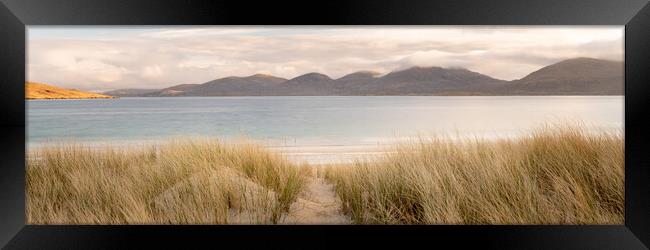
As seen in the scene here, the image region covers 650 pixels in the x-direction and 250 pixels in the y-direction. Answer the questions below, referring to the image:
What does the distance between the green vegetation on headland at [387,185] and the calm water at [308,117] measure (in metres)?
0.48

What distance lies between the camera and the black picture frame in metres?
2.93

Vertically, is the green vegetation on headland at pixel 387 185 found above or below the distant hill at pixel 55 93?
below

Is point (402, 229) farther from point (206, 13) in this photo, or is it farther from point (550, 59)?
point (550, 59)

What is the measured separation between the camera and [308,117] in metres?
6.94

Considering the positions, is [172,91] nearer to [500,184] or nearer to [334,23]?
[334,23]

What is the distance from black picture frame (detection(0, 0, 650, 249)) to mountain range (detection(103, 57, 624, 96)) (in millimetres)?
1921

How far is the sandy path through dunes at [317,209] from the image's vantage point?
3.39 metres

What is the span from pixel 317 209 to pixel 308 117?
11.5 feet

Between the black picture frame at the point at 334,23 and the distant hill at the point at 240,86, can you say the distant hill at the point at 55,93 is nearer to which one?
the distant hill at the point at 240,86

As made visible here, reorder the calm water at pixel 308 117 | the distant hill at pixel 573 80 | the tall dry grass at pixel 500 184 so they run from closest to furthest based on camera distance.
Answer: the tall dry grass at pixel 500 184 → the calm water at pixel 308 117 → the distant hill at pixel 573 80

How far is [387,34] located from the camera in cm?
555

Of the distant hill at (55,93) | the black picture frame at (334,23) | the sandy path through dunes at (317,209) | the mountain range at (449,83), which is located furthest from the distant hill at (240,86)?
the black picture frame at (334,23)

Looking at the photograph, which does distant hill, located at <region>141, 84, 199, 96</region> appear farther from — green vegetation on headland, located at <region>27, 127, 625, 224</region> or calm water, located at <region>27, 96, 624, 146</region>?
green vegetation on headland, located at <region>27, 127, 625, 224</region>

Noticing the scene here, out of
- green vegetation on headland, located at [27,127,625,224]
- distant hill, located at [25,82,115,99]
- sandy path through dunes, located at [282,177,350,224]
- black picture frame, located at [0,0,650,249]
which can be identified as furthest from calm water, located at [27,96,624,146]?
sandy path through dunes, located at [282,177,350,224]
